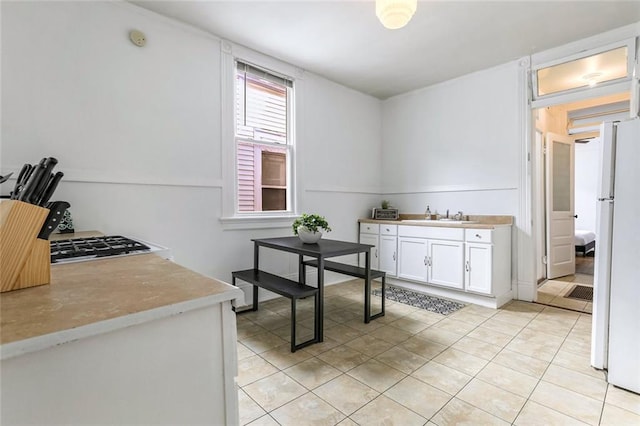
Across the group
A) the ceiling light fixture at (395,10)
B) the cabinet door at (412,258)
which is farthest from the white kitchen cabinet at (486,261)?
the ceiling light fixture at (395,10)

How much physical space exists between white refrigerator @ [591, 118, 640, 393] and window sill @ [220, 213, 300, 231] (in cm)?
289

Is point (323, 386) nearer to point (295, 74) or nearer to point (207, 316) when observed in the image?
point (207, 316)

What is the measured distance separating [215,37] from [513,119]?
11.6 ft

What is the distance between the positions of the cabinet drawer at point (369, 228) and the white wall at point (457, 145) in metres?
0.66

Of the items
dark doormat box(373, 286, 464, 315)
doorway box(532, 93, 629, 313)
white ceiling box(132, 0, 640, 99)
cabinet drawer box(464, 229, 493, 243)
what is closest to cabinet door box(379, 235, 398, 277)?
dark doormat box(373, 286, 464, 315)

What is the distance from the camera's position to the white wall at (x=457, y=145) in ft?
12.2

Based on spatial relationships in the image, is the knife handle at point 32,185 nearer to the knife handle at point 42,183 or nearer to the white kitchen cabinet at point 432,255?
the knife handle at point 42,183

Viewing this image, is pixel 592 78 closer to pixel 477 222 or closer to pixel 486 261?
pixel 477 222

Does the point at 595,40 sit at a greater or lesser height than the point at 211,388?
greater

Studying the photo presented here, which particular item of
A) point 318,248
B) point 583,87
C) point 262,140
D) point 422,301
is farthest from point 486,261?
point 262,140

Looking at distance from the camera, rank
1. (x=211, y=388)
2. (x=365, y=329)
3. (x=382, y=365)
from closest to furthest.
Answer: (x=211, y=388) < (x=382, y=365) < (x=365, y=329)

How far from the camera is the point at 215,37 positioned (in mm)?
3104

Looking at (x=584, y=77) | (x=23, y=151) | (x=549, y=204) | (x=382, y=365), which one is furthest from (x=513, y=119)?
(x=23, y=151)

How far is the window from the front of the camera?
3406 millimetres
